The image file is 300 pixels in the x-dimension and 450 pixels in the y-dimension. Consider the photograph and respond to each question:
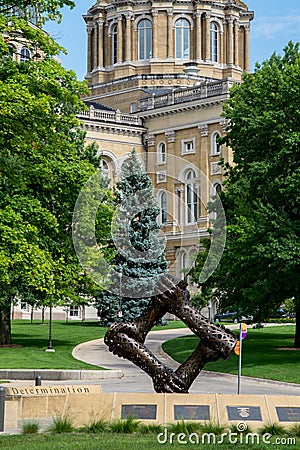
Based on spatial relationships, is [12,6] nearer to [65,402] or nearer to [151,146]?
[65,402]

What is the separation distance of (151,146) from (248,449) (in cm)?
8435

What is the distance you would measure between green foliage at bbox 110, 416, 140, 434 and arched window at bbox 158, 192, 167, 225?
4.11 metres

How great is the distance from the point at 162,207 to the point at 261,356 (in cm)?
2533

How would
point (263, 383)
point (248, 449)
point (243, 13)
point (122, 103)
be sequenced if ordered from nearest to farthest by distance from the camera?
1. point (248, 449)
2. point (263, 383)
3. point (122, 103)
4. point (243, 13)

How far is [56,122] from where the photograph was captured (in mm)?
33375

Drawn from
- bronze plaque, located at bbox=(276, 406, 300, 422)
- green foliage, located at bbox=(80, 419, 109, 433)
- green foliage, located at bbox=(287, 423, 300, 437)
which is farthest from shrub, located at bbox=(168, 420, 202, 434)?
bronze plaque, located at bbox=(276, 406, 300, 422)

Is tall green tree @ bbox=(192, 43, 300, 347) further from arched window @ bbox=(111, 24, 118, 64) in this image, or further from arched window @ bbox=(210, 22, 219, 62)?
arched window @ bbox=(111, 24, 118, 64)

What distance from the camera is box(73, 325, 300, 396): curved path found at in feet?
115

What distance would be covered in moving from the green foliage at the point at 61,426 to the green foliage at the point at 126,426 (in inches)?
32.4

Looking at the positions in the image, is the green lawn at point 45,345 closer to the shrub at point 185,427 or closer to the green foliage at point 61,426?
the green foliage at point 61,426

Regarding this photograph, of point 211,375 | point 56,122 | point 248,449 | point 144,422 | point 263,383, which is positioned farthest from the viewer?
point 211,375

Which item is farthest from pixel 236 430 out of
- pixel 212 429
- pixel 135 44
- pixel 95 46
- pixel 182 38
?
pixel 95 46

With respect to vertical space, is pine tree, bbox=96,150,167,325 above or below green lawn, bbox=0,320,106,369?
above

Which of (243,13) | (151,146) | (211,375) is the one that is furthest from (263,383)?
(243,13)
